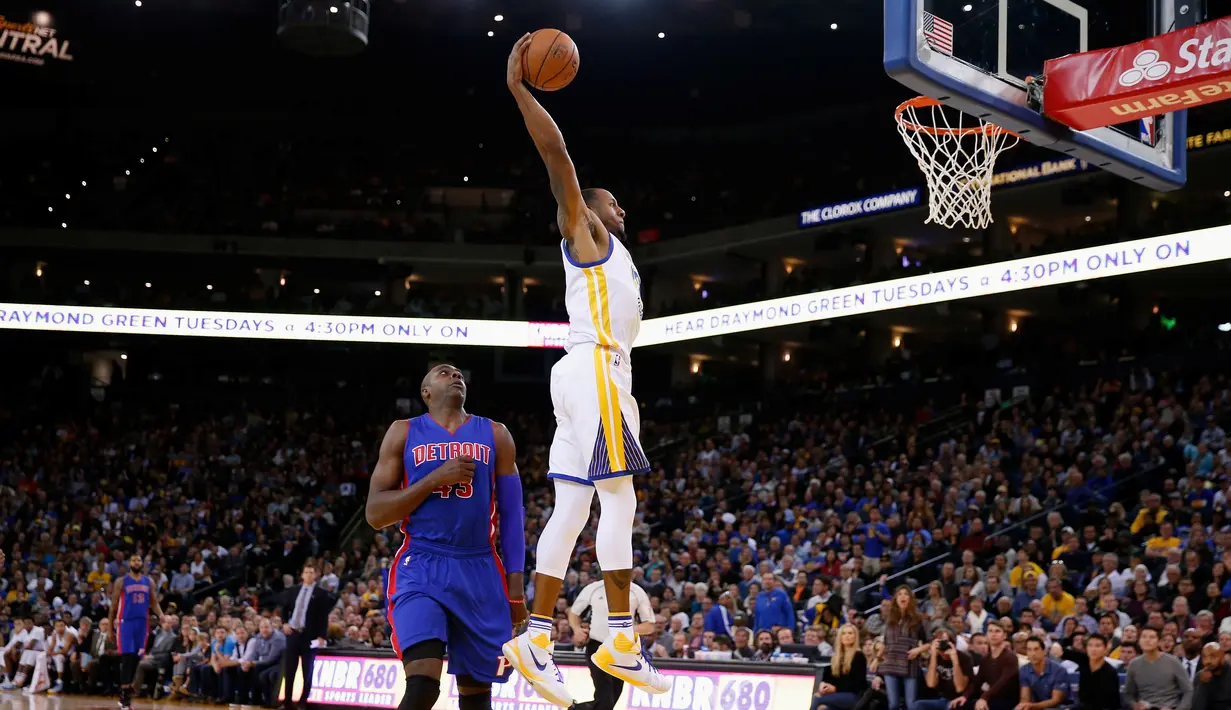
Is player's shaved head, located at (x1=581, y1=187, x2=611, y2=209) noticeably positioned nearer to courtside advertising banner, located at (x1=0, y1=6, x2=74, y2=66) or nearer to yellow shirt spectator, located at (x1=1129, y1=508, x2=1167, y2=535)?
yellow shirt spectator, located at (x1=1129, y1=508, x2=1167, y2=535)

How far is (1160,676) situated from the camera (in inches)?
405

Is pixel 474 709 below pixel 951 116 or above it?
below

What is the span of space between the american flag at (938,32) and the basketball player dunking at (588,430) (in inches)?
123

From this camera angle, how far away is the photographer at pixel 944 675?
11555 mm

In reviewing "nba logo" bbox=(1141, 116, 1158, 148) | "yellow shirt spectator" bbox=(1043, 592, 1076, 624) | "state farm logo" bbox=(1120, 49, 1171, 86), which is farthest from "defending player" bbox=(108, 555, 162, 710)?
"state farm logo" bbox=(1120, 49, 1171, 86)

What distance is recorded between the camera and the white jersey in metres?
5.29

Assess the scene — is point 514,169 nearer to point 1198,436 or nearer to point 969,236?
point 969,236

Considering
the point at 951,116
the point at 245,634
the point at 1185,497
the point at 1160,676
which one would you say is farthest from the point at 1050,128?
the point at 245,634

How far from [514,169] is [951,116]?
74.6ft

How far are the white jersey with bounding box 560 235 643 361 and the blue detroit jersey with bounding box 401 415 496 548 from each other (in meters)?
0.54

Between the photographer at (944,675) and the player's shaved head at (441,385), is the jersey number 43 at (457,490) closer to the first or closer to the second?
the player's shaved head at (441,385)

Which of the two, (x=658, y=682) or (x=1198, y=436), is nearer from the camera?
(x=658, y=682)

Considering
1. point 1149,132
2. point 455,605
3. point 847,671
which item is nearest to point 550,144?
point 455,605

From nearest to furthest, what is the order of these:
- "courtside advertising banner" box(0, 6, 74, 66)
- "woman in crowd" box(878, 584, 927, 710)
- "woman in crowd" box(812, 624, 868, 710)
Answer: "woman in crowd" box(878, 584, 927, 710)
"woman in crowd" box(812, 624, 868, 710)
"courtside advertising banner" box(0, 6, 74, 66)
